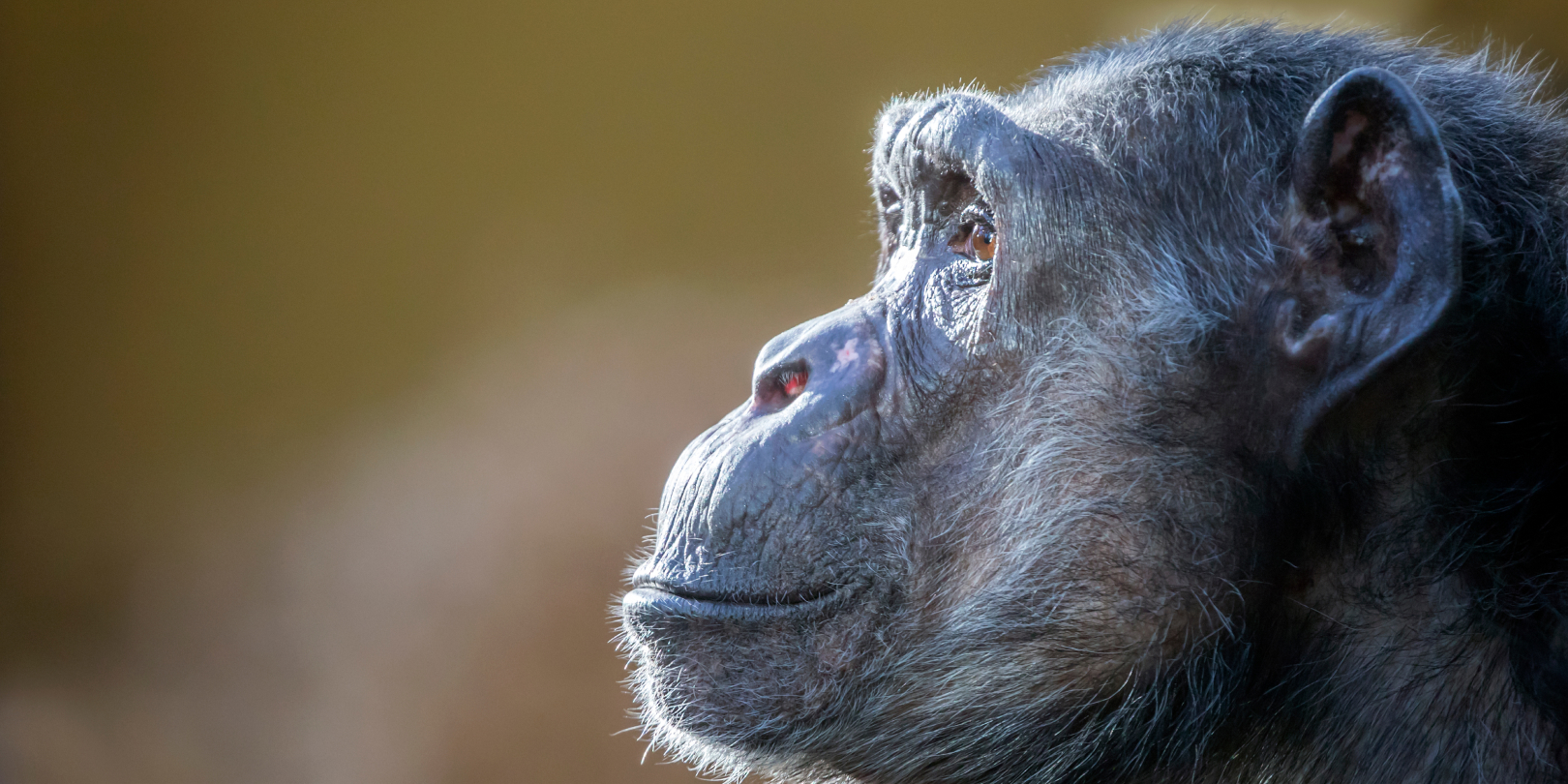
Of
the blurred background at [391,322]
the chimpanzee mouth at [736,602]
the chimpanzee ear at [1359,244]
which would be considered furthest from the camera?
the blurred background at [391,322]

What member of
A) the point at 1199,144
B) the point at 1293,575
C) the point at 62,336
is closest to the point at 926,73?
the point at 1199,144

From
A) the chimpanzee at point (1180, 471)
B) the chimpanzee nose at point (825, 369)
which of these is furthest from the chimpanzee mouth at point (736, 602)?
the chimpanzee nose at point (825, 369)

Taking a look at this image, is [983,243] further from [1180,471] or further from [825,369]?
[1180,471]

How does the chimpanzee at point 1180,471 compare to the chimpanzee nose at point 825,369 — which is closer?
the chimpanzee at point 1180,471

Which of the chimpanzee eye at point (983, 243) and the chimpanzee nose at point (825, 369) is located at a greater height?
the chimpanzee eye at point (983, 243)

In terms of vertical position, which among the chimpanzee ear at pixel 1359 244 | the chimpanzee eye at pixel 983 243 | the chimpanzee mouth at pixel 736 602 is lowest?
the chimpanzee mouth at pixel 736 602

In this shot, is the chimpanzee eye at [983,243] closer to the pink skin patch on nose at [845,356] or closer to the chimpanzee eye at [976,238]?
the chimpanzee eye at [976,238]

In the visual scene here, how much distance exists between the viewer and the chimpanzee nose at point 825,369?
1.31 m

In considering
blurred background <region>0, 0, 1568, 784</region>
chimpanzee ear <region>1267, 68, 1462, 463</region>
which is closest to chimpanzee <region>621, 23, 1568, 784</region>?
chimpanzee ear <region>1267, 68, 1462, 463</region>

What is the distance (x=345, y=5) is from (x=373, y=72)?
0.74ft

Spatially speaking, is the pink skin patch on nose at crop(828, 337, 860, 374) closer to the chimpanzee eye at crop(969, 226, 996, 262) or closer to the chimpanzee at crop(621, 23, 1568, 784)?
the chimpanzee at crop(621, 23, 1568, 784)

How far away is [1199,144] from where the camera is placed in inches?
49.6

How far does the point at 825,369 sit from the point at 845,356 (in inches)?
1.1

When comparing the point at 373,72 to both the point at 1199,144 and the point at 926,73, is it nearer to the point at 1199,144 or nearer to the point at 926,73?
the point at 926,73
